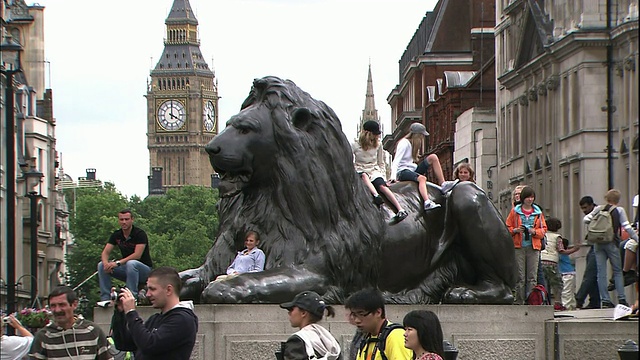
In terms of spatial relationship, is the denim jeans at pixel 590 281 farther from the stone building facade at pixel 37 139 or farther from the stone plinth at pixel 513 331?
the stone building facade at pixel 37 139

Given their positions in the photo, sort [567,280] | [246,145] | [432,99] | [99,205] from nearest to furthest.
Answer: [246,145] → [567,280] → [432,99] → [99,205]

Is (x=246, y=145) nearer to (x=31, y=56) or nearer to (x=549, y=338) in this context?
(x=549, y=338)

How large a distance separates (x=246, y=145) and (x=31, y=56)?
280 feet

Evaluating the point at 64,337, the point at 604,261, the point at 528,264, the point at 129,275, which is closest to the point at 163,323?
the point at 64,337

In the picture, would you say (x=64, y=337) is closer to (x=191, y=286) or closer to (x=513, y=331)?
(x=191, y=286)

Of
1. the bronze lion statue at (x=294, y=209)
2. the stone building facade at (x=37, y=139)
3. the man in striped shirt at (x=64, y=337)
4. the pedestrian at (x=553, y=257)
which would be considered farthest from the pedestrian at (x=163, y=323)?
the stone building facade at (x=37, y=139)

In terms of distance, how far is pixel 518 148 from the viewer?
72750mm

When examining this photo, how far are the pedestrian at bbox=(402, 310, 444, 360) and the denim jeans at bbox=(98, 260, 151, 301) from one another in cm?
662

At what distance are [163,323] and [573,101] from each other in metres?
52.6

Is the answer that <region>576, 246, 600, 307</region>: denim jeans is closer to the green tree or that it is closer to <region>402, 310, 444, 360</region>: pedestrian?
<region>402, 310, 444, 360</region>: pedestrian

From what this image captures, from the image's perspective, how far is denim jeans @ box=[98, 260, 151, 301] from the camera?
15.3m

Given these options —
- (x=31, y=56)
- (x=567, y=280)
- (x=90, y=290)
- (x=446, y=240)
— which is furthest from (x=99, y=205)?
(x=446, y=240)

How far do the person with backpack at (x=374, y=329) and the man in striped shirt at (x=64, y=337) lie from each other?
1.71 metres

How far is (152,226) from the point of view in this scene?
165375mm
